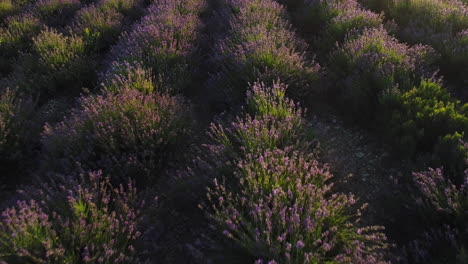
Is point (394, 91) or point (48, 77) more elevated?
point (394, 91)

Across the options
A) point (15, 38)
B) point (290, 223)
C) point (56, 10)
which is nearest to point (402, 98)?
point (290, 223)

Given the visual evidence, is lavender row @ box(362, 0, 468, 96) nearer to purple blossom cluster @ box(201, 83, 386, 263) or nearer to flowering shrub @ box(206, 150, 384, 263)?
purple blossom cluster @ box(201, 83, 386, 263)

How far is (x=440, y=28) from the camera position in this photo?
200 inches

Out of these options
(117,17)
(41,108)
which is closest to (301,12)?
(117,17)

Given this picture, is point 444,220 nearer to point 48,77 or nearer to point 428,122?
point 428,122

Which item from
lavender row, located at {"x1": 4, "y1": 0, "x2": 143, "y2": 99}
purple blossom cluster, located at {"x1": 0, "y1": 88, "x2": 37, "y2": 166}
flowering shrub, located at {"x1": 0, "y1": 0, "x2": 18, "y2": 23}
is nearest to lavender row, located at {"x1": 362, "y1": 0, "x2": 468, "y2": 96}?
lavender row, located at {"x1": 4, "y1": 0, "x2": 143, "y2": 99}

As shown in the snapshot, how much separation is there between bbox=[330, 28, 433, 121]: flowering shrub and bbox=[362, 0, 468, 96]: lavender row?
29 cm

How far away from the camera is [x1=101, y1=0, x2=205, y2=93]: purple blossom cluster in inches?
181

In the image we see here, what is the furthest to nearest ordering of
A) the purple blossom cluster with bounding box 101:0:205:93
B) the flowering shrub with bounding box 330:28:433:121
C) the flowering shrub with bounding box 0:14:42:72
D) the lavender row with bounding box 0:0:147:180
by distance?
the flowering shrub with bounding box 0:14:42:72 → the purple blossom cluster with bounding box 101:0:205:93 → the lavender row with bounding box 0:0:147:180 → the flowering shrub with bounding box 330:28:433:121

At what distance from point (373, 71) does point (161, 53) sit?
8.98ft

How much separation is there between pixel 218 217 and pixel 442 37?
3.98 metres

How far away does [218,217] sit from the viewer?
2502 millimetres

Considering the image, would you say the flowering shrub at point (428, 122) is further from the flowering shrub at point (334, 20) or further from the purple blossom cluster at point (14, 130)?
the purple blossom cluster at point (14, 130)

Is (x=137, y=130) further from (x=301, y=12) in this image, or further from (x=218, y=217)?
(x=301, y=12)
